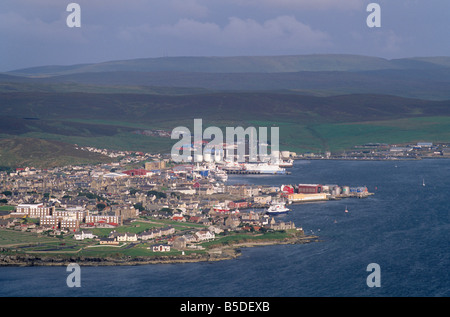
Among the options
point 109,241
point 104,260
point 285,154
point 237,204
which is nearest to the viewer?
point 104,260

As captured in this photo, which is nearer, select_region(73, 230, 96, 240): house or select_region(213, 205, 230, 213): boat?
select_region(73, 230, 96, 240): house

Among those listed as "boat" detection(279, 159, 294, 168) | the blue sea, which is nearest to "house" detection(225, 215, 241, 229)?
the blue sea

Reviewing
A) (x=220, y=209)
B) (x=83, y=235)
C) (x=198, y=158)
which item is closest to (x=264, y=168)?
(x=198, y=158)

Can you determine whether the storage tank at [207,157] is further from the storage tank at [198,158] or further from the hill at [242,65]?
the hill at [242,65]

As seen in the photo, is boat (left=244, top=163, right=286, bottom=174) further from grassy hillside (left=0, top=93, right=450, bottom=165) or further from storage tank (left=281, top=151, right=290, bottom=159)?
grassy hillside (left=0, top=93, right=450, bottom=165)

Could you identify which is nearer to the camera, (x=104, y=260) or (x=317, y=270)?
(x=317, y=270)

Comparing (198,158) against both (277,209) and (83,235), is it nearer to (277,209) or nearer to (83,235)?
(277,209)

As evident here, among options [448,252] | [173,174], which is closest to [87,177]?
[173,174]

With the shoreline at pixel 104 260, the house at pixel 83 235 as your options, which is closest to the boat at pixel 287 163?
the house at pixel 83 235
